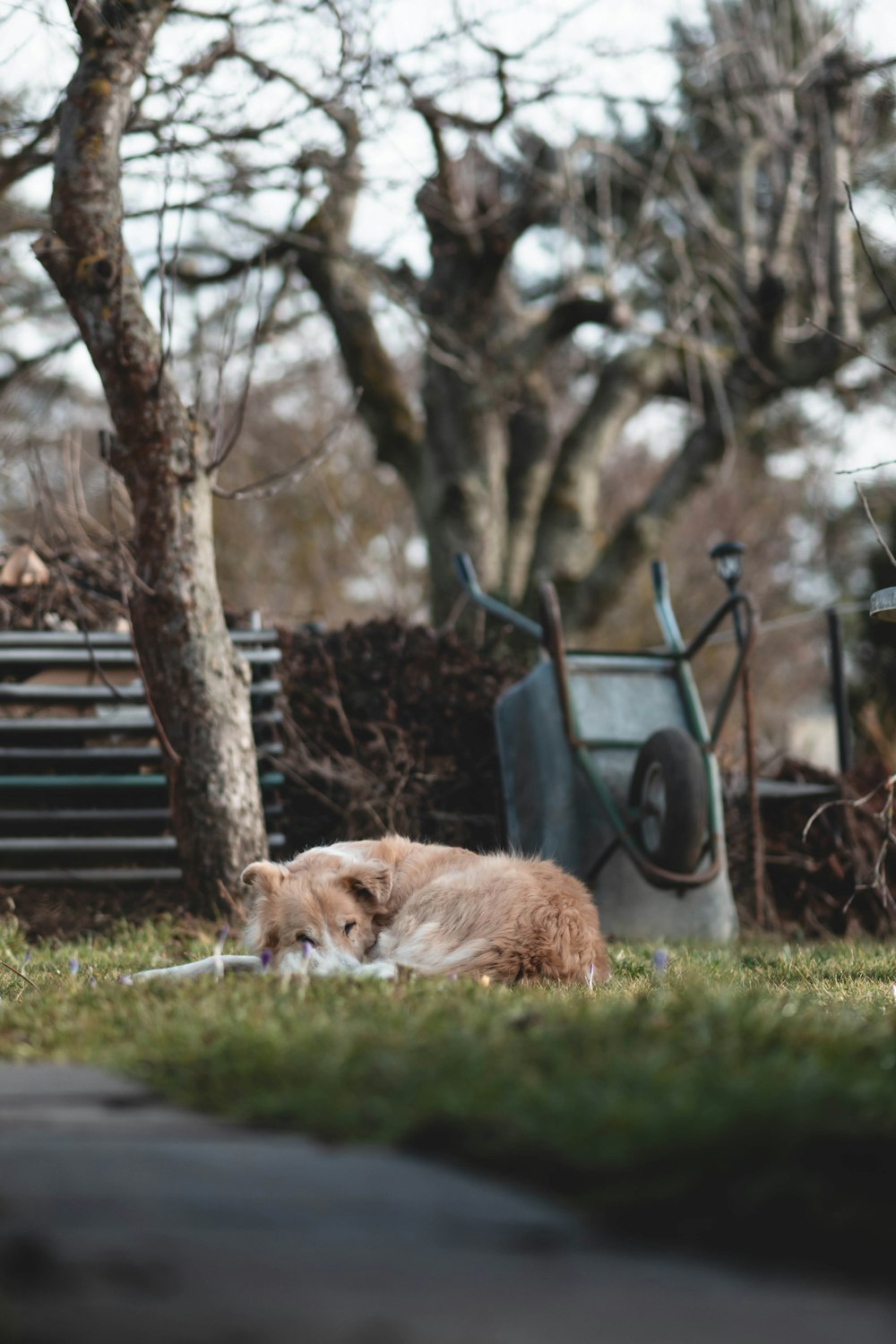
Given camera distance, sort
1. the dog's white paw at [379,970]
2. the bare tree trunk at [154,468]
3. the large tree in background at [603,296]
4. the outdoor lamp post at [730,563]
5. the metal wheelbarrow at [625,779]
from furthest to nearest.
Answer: the large tree in background at [603,296], the outdoor lamp post at [730,563], the metal wheelbarrow at [625,779], the bare tree trunk at [154,468], the dog's white paw at [379,970]

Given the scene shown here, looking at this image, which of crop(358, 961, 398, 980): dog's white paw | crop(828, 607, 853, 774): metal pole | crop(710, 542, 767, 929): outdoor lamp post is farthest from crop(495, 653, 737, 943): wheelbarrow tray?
crop(358, 961, 398, 980): dog's white paw

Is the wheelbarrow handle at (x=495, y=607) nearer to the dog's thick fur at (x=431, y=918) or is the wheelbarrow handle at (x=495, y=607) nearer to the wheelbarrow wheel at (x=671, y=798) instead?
the wheelbarrow wheel at (x=671, y=798)

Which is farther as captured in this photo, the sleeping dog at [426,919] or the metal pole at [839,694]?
the metal pole at [839,694]

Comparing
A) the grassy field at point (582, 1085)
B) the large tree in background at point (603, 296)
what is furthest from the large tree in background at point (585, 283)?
the grassy field at point (582, 1085)

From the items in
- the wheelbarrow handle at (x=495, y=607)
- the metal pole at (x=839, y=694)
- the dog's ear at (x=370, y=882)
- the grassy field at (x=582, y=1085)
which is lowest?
the grassy field at (x=582, y=1085)

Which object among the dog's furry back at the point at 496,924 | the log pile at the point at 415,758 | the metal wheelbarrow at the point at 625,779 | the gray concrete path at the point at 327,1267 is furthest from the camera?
the log pile at the point at 415,758

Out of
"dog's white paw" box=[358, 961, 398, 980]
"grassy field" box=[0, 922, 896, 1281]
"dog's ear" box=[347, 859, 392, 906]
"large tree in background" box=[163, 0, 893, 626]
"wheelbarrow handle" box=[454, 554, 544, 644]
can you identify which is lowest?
"dog's white paw" box=[358, 961, 398, 980]

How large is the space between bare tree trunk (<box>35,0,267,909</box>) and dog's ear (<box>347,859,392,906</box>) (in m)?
2.04

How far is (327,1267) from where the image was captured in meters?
1.65

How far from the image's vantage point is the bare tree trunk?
264 inches

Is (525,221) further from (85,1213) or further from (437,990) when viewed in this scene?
(85,1213)

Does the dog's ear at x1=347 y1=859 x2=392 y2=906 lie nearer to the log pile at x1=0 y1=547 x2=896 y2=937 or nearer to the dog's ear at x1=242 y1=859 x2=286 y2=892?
the dog's ear at x1=242 y1=859 x2=286 y2=892

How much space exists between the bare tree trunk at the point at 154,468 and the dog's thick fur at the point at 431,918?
176cm

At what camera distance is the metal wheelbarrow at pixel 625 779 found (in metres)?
7.05
